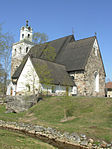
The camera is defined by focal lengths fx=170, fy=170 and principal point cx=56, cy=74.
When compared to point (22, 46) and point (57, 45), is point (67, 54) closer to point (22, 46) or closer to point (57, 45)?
point (57, 45)

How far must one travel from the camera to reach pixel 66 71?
107 ft

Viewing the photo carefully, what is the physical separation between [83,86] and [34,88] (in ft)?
29.5

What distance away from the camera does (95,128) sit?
13672mm

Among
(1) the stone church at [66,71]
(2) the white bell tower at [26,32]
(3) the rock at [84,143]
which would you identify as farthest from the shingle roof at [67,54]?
(3) the rock at [84,143]

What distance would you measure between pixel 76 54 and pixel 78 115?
→ 58.4 feet

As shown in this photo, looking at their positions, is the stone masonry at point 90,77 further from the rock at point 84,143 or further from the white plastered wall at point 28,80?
the rock at point 84,143

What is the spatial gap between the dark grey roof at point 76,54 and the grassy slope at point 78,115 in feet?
32.5

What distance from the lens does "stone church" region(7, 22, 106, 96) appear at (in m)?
27.7

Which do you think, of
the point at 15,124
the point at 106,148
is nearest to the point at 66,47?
the point at 15,124

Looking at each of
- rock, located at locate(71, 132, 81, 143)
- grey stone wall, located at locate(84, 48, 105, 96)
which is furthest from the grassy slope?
grey stone wall, located at locate(84, 48, 105, 96)

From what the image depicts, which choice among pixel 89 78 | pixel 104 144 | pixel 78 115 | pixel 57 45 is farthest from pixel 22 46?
pixel 104 144

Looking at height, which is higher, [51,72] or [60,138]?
[51,72]

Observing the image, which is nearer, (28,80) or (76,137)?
(76,137)

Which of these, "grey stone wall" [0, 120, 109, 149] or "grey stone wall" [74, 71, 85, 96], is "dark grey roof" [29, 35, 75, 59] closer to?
"grey stone wall" [74, 71, 85, 96]
